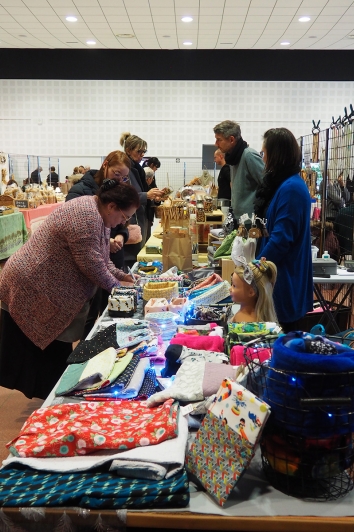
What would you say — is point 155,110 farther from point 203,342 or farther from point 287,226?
point 203,342

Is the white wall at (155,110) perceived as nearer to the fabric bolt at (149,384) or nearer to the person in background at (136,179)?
the person in background at (136,179)

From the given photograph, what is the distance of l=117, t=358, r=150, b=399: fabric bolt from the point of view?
173cm

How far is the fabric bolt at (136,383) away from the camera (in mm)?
1729

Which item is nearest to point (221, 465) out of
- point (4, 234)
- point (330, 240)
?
point (330, 240)

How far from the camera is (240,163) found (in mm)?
3982

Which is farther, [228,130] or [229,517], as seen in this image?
[228,130]

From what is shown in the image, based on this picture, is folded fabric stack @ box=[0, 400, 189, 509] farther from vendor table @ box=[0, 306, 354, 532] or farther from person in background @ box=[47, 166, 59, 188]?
person in background @ box=[47, 166, 59, 188]

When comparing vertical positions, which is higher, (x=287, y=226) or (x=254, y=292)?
(x=287, y=226)

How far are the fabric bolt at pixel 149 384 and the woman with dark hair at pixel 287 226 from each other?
117cm

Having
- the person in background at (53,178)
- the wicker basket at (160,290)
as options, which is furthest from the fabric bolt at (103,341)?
the person in background at (53,178)

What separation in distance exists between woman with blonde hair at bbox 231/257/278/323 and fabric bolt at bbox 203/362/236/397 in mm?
596

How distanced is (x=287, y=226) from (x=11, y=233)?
526 cm

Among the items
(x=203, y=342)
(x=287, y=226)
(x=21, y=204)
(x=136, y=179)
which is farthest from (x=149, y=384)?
(x=21, y=204)
